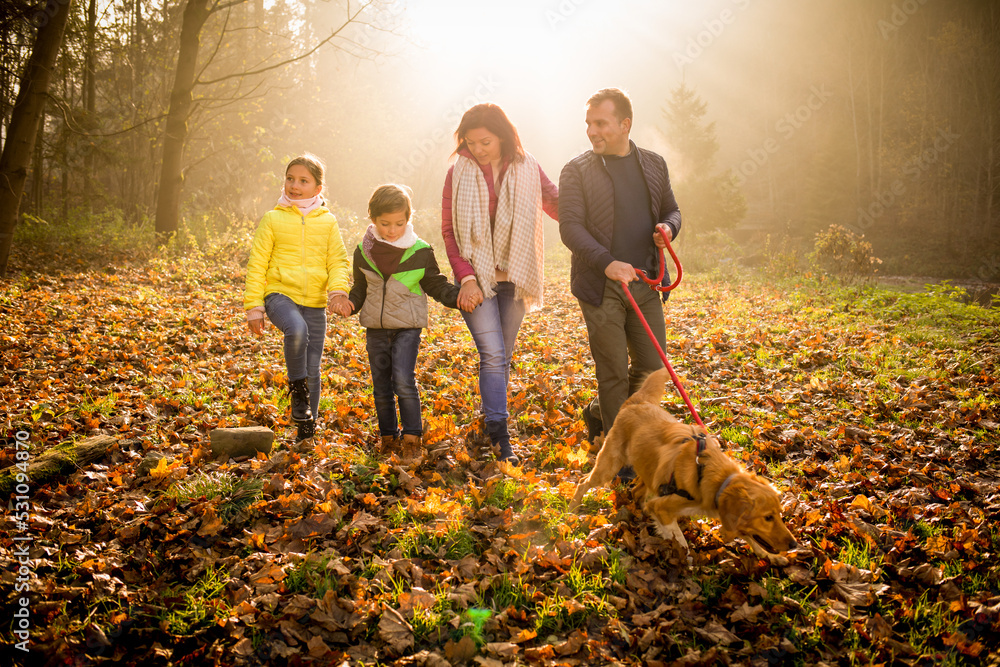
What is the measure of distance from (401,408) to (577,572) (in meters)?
2.12

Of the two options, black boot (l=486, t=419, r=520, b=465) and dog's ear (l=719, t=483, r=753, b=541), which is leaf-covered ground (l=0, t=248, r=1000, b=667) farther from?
dog's ear (l=719, t=483, r=753, b=541)

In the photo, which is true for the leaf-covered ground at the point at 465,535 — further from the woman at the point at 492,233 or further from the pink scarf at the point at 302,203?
the pink scarf at the point at 302,203

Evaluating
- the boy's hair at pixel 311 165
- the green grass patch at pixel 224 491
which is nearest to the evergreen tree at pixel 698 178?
the boy's hair at pixel 311 165

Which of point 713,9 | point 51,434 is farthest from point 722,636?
point 713,9

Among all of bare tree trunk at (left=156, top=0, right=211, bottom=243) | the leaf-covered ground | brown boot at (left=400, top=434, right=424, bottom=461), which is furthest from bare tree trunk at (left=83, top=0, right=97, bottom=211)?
brown boot at (left=400, top=434, right=424, bottom=461)

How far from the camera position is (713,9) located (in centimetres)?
6294

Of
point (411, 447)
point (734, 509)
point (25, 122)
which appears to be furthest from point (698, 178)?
point (734, 509)

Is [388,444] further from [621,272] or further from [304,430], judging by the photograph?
[621,272]

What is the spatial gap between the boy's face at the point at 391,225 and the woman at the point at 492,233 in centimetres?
35

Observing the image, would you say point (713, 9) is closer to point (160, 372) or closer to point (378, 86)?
point (378, 86)

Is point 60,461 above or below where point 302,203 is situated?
below

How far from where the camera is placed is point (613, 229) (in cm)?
393

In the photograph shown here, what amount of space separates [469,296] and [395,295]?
25.2 inches

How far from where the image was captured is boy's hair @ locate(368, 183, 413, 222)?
4.09 m
